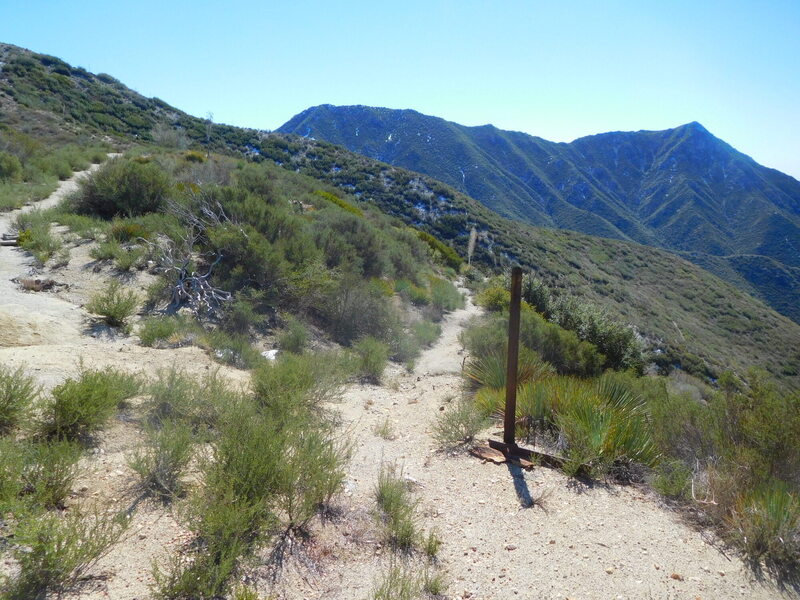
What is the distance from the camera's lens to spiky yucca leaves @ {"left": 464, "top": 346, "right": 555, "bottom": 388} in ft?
25.9

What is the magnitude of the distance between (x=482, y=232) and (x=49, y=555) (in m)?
32.7

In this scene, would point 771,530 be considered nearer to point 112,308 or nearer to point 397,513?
point 397,513

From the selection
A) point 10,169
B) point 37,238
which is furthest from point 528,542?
point 10,169

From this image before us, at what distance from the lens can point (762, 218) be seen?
9725 centimetres

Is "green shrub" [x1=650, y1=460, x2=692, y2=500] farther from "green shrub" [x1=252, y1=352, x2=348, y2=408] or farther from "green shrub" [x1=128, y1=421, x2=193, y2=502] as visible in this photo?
"green shrub" [x1=128, y1=421, x2=193, y2=502]

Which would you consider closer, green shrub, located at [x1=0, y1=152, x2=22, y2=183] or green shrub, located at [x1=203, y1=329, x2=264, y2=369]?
green shrub, located at [x1=203, y1=329, x2=264, y2=369]

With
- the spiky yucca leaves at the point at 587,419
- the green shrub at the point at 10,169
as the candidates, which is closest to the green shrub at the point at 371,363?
the spiky yucca leaves at the point at 587,419

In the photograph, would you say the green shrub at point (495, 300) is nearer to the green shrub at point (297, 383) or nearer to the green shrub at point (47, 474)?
the green shrub at point (297, 383)

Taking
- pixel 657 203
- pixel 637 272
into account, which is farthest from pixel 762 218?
pixel 637 272

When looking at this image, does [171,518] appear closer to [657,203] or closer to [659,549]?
[659,549]

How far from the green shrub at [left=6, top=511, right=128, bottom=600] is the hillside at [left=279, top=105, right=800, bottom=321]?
250 ft

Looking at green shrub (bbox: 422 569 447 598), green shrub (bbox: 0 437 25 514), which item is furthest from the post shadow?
green shrub (bbox: 0 437 25 514)

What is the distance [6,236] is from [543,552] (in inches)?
541

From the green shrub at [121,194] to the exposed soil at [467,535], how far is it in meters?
8.13
